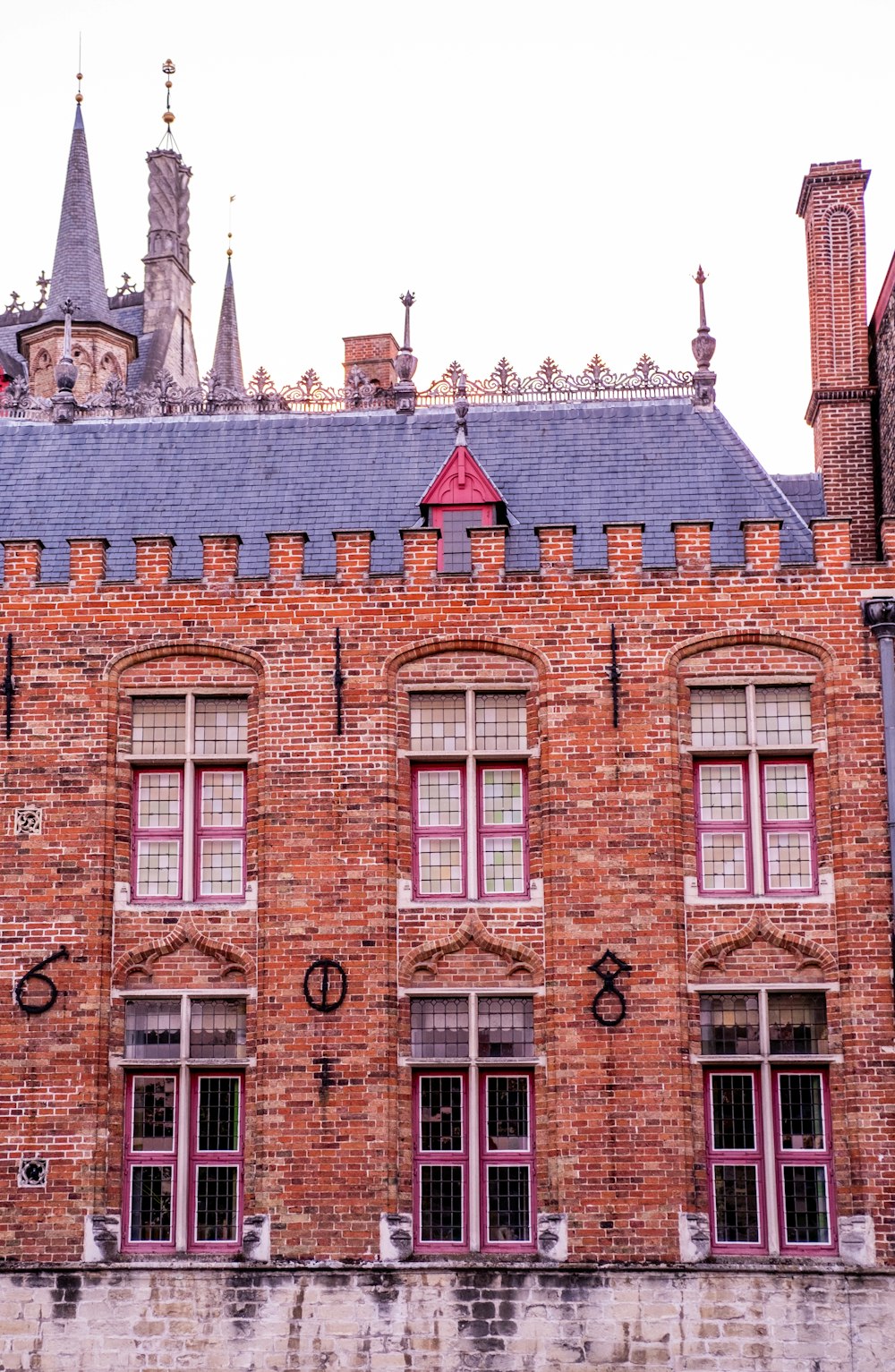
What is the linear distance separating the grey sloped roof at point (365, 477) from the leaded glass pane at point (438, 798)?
8.29ft

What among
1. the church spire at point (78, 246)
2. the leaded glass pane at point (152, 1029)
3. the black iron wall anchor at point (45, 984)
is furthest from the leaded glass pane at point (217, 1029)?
the church spire at point (78, 246)

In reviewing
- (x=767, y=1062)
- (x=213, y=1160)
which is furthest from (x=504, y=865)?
(x=213, y=1160)

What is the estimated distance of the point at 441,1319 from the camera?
1808cm

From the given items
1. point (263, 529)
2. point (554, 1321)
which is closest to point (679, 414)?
point (263, 529)

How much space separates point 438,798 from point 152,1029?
3.75 metres

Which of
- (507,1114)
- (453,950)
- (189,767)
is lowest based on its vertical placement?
(507,1114)

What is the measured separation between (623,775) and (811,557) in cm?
342

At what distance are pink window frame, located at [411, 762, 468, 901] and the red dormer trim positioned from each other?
3.14 metres

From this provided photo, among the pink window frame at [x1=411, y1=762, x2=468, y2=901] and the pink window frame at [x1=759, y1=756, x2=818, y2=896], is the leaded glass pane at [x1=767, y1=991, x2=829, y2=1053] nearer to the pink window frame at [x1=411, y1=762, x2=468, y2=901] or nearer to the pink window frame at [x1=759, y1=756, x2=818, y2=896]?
the pink window frame at [x1=759, y1=756, x2=818, y2=896]

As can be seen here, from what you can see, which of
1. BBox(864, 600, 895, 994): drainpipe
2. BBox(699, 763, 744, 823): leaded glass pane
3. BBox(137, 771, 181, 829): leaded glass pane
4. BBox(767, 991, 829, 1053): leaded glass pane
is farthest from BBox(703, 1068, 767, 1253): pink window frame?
BBox(137, 771, 181, 829): leaded glass pane

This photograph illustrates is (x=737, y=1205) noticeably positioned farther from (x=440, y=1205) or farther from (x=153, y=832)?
(x=153, y=832)

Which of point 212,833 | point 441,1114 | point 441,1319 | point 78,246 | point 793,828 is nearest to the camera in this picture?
point 441,1319

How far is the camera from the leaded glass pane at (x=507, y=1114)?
1902 cm

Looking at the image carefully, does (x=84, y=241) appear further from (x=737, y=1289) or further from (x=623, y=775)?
(x=737, y=1289)
